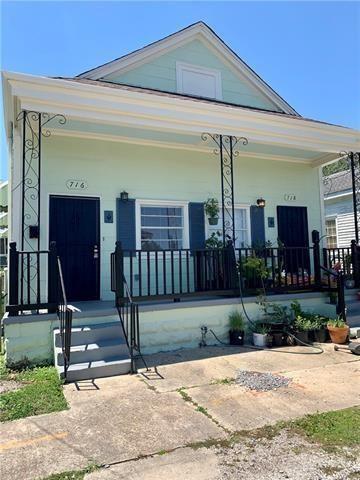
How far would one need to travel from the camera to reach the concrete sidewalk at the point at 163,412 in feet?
8.85

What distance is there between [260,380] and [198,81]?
300 inches

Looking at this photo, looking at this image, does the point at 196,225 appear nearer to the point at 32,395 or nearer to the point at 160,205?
the point at 160,205

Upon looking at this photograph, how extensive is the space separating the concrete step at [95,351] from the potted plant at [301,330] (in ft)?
10.0

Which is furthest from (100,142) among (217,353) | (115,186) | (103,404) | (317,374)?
(317,374)

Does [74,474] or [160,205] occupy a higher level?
[160,205]

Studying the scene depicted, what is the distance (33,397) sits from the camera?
388 centimetres

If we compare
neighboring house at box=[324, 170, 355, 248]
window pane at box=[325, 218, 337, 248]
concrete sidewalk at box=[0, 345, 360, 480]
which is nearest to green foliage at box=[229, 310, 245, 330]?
concrete sidewalk at box=[0, 345, 360, 480]

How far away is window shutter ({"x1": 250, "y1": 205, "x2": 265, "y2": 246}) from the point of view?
865cm

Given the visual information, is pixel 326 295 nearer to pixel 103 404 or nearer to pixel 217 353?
pixel 217 353

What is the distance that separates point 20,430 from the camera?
3.16 m

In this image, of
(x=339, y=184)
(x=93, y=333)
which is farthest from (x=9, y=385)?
(x=339, y=184)

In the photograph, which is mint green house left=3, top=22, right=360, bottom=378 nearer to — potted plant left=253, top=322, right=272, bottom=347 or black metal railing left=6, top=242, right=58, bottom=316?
black metal railing left=6, top=242, right=58, bottom=316

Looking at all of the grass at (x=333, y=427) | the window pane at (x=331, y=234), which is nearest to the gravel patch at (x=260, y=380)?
the grass at (x=333, y=427)

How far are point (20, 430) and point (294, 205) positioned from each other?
7966mm
